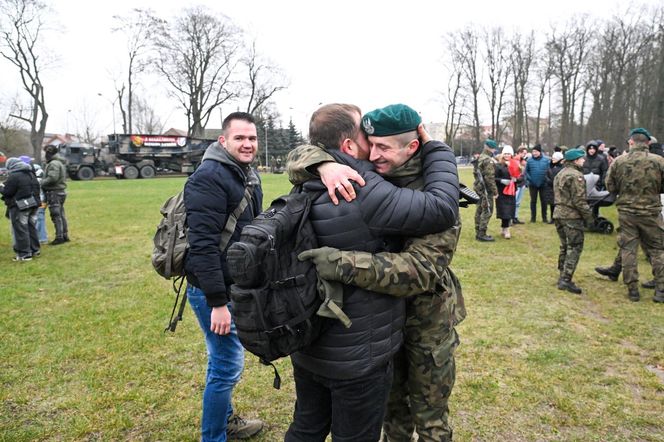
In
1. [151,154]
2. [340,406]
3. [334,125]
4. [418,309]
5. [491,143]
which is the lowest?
[340,406]

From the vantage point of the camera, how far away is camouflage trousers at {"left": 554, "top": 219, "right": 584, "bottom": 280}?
18.5 feet

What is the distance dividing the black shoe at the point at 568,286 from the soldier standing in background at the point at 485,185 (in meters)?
3.07

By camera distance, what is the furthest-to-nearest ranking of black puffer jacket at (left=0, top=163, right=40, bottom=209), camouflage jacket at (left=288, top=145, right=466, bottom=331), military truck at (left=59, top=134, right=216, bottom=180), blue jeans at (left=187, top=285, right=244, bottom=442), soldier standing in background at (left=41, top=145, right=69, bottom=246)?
1. military truck at (left=59, top=134, right=216, bottom=180)
2. soldier standing in background at (left=41, top=145, right=69, bottom=246)
3. black puffer jacket at (left=0, top=163, right=40, bottom=209)
4. blue jeans at (left=187, top=285, right=244, bottom=442)
5. camouflage jacket at (left=288, top=145, right=466, bottom=331)

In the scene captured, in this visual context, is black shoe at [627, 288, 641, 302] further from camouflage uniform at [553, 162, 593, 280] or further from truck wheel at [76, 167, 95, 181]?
truck wheel at [76, 167, 95, 181]

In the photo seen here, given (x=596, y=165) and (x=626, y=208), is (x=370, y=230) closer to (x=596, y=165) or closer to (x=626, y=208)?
(x=626, y=208)

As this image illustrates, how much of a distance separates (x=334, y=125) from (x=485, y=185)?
795 cm

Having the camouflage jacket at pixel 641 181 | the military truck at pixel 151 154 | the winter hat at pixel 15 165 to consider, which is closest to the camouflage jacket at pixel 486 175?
the camouflage jacket at pixel 641 181

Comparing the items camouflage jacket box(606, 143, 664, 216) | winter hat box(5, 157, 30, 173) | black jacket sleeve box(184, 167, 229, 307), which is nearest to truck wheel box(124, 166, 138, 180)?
winter hat box(5, 157, 30, 173)

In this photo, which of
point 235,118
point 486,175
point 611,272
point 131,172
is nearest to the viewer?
point 235,118

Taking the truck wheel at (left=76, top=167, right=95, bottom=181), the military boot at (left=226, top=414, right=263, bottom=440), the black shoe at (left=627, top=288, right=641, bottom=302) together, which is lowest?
the military boot at (left=226, top=414, right=263, bottom=440)

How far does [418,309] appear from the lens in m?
2.03

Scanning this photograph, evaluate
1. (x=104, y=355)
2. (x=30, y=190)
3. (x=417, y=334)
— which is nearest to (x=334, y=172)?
(x=417, y=334)

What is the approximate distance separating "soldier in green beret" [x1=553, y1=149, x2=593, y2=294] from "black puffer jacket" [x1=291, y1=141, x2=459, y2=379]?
4503 mm

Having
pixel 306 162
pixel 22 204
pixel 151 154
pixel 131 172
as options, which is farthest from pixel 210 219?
pixel 151 154
